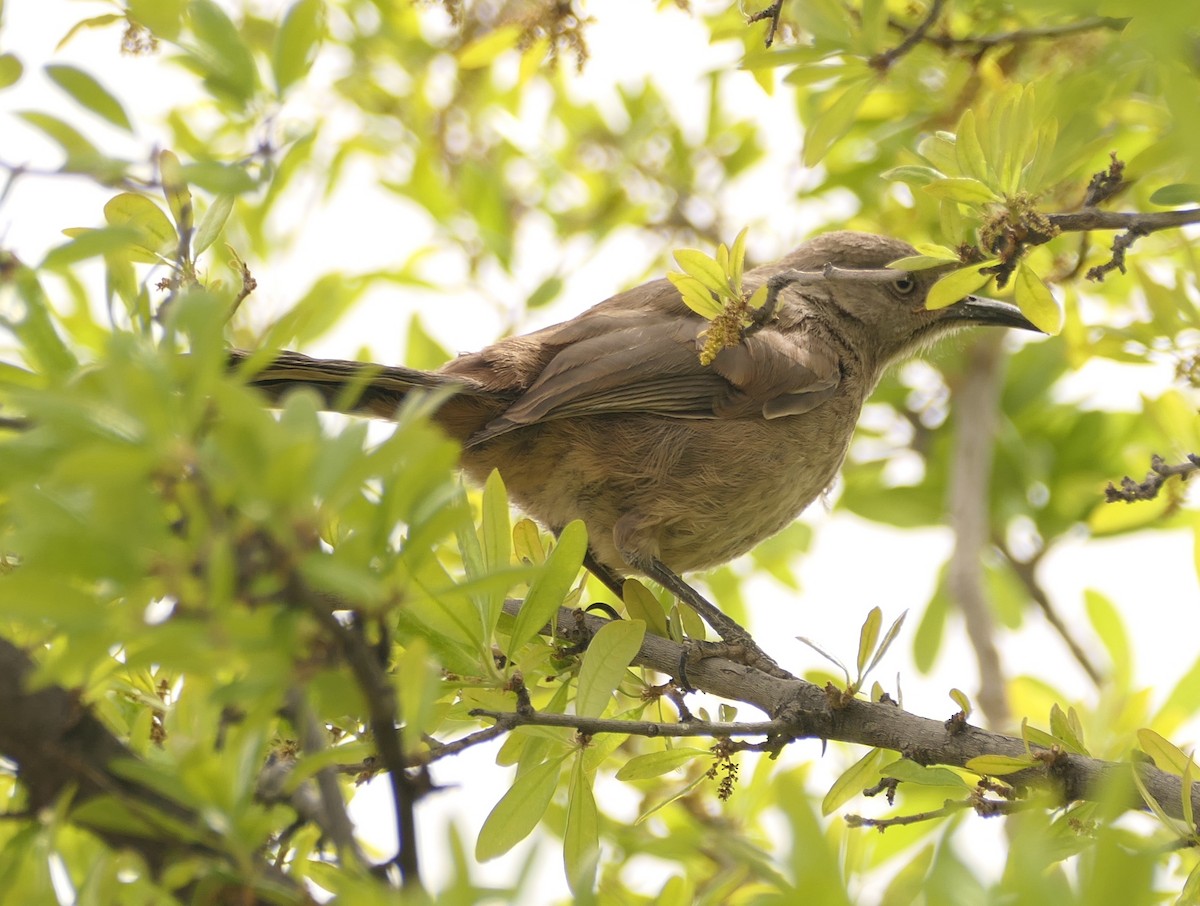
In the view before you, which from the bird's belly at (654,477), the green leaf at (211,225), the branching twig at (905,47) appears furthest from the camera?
the bird's belly at (654,477)

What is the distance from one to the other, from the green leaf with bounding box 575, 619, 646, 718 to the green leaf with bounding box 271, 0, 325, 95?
4.26ft

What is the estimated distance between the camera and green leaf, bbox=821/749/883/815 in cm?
288

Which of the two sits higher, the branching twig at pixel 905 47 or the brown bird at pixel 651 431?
the branching twig at pixel 905 47

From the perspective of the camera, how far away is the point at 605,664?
8.72ft

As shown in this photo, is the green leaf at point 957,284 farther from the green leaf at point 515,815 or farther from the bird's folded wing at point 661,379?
the bird's folded wing at point 661,379

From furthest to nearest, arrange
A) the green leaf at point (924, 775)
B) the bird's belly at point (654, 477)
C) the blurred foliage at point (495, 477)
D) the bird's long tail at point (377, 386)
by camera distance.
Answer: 1. the bird's belly at point (654, 477)
2. the bird's long tail at point (377, 386)
3. the green leaf at point (924, 775)
4. the blurred foliage at point (495, 477)

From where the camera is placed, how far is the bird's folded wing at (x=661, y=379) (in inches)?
168

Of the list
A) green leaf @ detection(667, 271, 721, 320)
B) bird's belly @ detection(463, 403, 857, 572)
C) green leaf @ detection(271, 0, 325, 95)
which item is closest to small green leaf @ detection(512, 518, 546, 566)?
green leaf @ detection(667, 271, 721, 320)

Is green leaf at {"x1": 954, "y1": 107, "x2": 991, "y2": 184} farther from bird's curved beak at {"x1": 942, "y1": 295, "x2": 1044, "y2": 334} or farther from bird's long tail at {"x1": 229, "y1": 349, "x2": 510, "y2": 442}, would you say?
bird's curved beak at {"x1": 942, "y1": 295, "x2": 1044, "y2": 334}

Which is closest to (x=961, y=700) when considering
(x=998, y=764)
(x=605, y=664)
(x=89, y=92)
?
(x=998, y=764)

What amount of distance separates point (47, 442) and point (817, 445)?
11.6 ft

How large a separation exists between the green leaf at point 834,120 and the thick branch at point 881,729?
1.43m

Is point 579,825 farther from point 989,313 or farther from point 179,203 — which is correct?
point 989,313

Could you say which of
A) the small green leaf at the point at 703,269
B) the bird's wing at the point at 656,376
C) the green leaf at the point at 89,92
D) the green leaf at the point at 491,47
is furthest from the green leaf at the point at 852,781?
the green leaf at the point at 491,47
